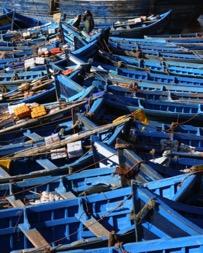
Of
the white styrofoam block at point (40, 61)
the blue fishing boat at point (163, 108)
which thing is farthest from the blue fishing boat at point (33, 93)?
the blue fishing boat at point (163, 108)

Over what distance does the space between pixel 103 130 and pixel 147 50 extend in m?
10.5

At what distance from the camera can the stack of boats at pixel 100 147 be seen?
35.9 feet

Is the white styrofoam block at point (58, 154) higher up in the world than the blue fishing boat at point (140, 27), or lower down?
lower down

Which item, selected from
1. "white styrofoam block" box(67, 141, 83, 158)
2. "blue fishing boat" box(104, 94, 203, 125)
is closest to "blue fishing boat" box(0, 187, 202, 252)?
"white styrofoam block" box(67, 141, 83, 158)

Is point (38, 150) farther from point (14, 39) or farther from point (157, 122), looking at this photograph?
point (14, 39)

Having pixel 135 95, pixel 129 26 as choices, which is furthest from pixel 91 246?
pixel 129 26

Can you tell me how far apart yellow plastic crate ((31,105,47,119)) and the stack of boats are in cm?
4

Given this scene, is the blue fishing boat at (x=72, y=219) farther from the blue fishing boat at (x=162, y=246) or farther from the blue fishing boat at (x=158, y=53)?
the blue fishing boat at (x=158, y=53)

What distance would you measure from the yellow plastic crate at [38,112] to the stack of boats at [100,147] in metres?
0.04

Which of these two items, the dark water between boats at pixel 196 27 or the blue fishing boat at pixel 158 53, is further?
the dark water between boats at pixel 196 27

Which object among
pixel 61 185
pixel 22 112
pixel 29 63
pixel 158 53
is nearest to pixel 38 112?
pixel 22 112

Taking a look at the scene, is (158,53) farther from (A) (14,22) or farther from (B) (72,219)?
(B) (72,219)

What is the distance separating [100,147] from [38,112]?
3508 mm

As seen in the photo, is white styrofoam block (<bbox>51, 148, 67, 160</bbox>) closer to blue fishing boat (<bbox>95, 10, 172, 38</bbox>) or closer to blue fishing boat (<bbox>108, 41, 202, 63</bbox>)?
blue fishing boat (<bbox>108, 41, 202, 63</bbox>)
